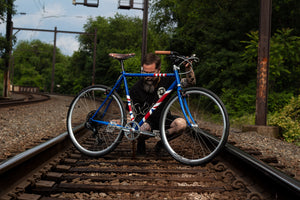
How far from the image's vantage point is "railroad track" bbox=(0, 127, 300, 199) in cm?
216

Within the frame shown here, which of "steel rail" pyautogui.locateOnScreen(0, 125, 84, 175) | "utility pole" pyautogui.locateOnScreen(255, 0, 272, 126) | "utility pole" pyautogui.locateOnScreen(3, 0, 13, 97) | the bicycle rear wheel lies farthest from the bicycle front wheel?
"utility pole" pyautogui.locateOnScreen(3, 0, 13, 97)

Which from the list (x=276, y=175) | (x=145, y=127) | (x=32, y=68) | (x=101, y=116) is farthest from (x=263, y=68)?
(x=32, y=68)

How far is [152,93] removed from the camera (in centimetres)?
353

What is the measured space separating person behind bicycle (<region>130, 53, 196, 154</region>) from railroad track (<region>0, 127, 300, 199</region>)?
1.43ft

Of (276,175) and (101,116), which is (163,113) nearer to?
(101,116)

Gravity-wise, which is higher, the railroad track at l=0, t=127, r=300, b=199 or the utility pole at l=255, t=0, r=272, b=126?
the utility pole at l=255, t=0, r=272, b=126

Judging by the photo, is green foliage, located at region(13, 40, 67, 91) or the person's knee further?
green foliage, located at region(13, 40, 67, 91)

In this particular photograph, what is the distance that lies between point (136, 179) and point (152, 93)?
1245 millimetres

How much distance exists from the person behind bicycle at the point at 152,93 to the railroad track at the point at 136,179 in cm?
43

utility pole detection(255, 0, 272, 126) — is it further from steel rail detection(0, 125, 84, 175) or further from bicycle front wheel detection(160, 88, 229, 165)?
steel rail detection(0, 125, 84, 175)

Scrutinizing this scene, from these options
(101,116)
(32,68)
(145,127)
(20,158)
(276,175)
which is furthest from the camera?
(32,68)

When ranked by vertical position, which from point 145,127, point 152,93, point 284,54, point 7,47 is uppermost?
point 7,47

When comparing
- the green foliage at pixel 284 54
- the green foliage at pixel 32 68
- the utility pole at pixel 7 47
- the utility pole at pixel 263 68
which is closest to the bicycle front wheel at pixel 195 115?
the utility pole at pixel 263 68

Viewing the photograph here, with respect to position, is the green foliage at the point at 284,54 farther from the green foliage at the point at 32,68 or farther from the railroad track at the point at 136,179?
the green foliage at the point at 32,68
